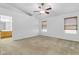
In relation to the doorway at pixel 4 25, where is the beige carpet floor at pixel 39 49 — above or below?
below

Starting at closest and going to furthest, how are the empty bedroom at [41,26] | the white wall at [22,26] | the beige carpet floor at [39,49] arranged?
the beige carpet floor at [39,49] < the empty bedroom at [41,26] < the white wall at [22,26]

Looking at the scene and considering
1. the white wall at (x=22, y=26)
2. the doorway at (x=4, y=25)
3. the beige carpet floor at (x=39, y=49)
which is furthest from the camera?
the white wall at (x=22, y=26)

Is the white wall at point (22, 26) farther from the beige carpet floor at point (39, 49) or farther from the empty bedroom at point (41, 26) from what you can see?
the beige carpet floor at point (39, 49)

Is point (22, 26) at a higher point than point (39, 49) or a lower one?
higher

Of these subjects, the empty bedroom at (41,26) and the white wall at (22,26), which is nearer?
the empty bedroom at (41,26)

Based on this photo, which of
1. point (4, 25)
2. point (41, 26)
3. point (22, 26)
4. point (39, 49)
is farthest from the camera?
point (4, 25)

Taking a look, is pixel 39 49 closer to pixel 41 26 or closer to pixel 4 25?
pixel 41 26

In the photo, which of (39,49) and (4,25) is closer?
(39,49)

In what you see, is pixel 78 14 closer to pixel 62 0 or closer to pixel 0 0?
pixel 62 0

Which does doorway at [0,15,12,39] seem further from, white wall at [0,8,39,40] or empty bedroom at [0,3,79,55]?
white wall at [0,8,39,40]

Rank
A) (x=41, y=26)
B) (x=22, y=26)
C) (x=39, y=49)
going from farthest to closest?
(x=22, y=26), (x=41, y=26), (x=39, y=49)

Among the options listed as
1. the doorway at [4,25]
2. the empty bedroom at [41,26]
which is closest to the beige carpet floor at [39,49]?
the empty bedroom at [41,26]

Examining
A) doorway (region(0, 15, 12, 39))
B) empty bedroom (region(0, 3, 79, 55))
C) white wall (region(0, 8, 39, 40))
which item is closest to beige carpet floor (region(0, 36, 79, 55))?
empty bedroom (region(0, 3, 79, 55))

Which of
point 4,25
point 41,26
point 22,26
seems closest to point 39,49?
point 41,26
